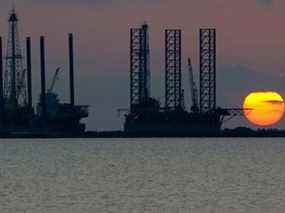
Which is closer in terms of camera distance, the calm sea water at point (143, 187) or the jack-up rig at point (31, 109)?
the calm sea water at point (143, 187)

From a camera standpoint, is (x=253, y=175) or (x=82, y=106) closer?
(x=253, y=175)

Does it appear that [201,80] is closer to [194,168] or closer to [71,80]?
[71,80]

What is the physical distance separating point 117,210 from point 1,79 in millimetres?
118958

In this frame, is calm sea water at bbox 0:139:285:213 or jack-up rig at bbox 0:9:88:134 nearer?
calm sea water at bbox 0:139:285:213

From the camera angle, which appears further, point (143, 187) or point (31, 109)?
point (31, 109)

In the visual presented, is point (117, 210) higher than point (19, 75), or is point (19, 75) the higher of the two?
point (19, 75)

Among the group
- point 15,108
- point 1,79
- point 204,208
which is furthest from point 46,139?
point 204,208

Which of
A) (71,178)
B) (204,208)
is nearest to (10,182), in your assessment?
(71,178)

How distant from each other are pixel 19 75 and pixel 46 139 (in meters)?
14.7

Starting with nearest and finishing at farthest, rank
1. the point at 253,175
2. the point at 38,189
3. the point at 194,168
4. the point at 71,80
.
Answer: the point at 38,189 < the point at 253,175 < the point at 194,168 < the point at 71,80

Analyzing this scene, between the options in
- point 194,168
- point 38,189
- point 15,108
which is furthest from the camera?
point 15,108

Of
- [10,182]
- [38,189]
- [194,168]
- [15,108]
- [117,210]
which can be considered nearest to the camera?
[117,210]

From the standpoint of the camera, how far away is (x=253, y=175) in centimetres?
7850

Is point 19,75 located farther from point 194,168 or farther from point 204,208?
point 204,208
